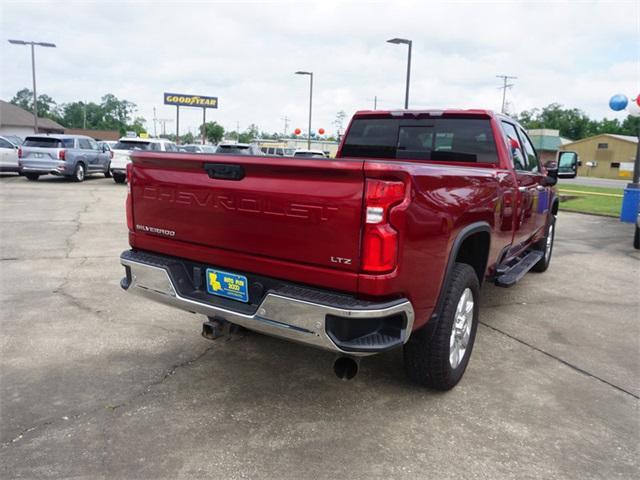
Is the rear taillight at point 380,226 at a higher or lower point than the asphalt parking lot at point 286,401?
higher

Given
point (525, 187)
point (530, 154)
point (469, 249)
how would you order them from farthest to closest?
point (530, 154) → point (525, 187) → point (469, 249)

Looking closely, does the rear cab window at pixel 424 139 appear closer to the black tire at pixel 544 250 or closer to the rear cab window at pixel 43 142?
the black tire at pixel 544 250

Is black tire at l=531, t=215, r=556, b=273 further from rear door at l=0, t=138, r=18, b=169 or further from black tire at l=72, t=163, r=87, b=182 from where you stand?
rear door at l=0, t=138, r=18, b=169

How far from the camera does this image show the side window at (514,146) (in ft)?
15.5

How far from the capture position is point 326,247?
2.60 m

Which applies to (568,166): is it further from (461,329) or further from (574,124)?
(574,124)

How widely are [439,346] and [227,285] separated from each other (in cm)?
136

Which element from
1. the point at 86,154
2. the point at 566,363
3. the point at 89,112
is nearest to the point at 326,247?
the point at 566,363

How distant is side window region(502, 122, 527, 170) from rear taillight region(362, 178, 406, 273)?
8.47 feet

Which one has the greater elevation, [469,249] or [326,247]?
[326,247]

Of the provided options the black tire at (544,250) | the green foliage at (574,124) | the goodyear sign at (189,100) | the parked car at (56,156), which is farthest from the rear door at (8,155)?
the green foliage at (574,124)

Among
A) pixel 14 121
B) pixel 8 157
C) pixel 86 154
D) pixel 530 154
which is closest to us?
pixel 530 154

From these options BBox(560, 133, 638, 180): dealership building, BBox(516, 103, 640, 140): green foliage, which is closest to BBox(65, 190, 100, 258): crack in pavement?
BBox(560, 133, 638, 180): dealership building

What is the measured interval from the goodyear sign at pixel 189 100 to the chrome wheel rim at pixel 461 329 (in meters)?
60.7
